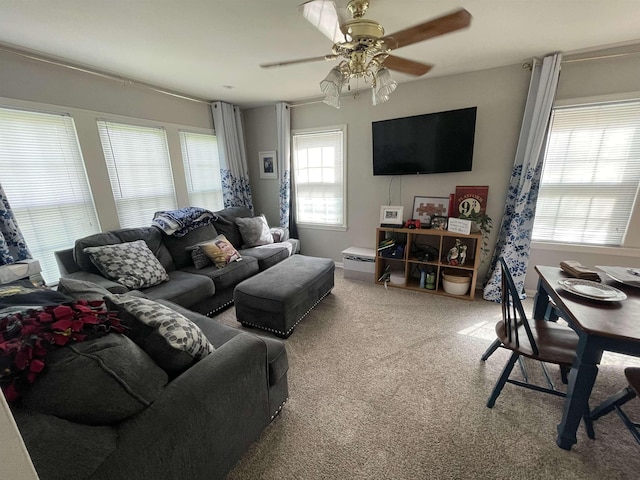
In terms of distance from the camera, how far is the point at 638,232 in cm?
243

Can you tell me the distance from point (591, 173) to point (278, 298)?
126 inches

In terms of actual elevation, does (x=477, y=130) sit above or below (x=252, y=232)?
above

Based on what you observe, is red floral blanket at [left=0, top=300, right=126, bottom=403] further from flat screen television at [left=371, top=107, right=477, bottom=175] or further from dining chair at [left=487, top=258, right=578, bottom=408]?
flat screen television at [left=371, top=107, right=477, bottom=175]

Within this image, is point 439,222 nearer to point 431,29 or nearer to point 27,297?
point 431,29

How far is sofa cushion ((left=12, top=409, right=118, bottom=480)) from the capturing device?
648 millimetres

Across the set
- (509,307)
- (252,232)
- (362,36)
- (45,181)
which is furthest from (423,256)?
(45,181)

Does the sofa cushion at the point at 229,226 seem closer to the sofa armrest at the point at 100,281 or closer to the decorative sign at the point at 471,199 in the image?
the sofa armrest at the point at 100,281

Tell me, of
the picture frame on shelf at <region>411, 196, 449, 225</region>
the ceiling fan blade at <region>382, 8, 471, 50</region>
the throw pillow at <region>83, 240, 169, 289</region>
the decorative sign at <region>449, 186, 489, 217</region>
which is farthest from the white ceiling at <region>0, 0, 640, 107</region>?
the throw pillow at <region>83, 240, 169, 289</region>

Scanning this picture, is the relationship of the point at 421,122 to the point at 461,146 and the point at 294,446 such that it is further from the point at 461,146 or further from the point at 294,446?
the point at 294,446

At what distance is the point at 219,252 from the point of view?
2832mm

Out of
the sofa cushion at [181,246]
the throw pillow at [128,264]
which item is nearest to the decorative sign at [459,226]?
the sofa cushion at [181,246]

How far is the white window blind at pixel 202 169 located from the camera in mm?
3568

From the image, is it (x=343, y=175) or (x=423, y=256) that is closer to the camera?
(x=423, y=256)

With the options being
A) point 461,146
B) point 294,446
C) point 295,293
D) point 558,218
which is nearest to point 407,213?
point 461,146
